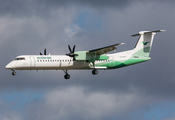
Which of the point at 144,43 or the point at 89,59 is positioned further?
the point at 144,43

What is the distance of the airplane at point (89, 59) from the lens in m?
42.8

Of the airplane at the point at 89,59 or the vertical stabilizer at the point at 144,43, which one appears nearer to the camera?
the airplane at the point at 89,59

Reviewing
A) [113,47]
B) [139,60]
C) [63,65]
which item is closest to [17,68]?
[63,65]

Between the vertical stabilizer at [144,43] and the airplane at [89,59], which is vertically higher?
the vertical stabilizer at [144,43]

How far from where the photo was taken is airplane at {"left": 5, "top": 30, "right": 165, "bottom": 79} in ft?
140

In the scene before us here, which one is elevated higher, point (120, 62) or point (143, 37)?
point (143, 37)

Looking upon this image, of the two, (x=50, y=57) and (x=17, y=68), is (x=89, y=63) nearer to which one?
(x=50, y=57)

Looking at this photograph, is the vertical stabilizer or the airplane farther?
the vertical stabilizer

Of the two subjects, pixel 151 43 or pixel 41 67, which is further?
pixel 151 43

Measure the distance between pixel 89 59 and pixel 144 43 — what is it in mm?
8472

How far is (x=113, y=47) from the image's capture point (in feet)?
143

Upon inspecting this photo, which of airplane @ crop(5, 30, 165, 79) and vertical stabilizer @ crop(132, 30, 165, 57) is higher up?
vertical stabilizer @ crop(132, 30, 165, 57)

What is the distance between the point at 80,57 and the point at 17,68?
770 centimetres

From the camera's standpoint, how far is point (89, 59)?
146 ft
